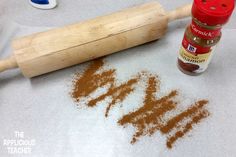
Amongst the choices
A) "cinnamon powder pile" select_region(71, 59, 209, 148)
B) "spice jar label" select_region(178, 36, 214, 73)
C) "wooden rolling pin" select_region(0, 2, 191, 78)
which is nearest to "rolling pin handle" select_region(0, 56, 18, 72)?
"wooden rolling pin" select_region(0, 2, 191, 78)

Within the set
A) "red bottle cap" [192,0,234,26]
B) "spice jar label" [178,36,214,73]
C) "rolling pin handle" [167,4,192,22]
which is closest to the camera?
"red bottle cap" [192,0,234,26]

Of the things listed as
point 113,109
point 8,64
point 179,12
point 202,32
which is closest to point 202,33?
point 202,32

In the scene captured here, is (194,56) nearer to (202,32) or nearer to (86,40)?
(202,32)

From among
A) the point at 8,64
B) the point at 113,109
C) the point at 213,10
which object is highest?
the point at 213,10

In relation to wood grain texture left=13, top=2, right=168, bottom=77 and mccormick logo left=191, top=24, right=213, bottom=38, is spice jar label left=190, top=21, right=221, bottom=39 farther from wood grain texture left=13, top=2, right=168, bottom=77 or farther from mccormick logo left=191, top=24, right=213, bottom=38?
wood grain texture left=13, top=2, right=168, bottom=77

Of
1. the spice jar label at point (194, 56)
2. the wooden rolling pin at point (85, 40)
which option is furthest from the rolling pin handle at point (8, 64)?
the spice jar label at point (194, 56)

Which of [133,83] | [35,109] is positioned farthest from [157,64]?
[35,109]

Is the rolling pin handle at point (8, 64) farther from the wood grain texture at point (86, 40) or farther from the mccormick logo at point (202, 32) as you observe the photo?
the mccormick logo at point (202, 32)
